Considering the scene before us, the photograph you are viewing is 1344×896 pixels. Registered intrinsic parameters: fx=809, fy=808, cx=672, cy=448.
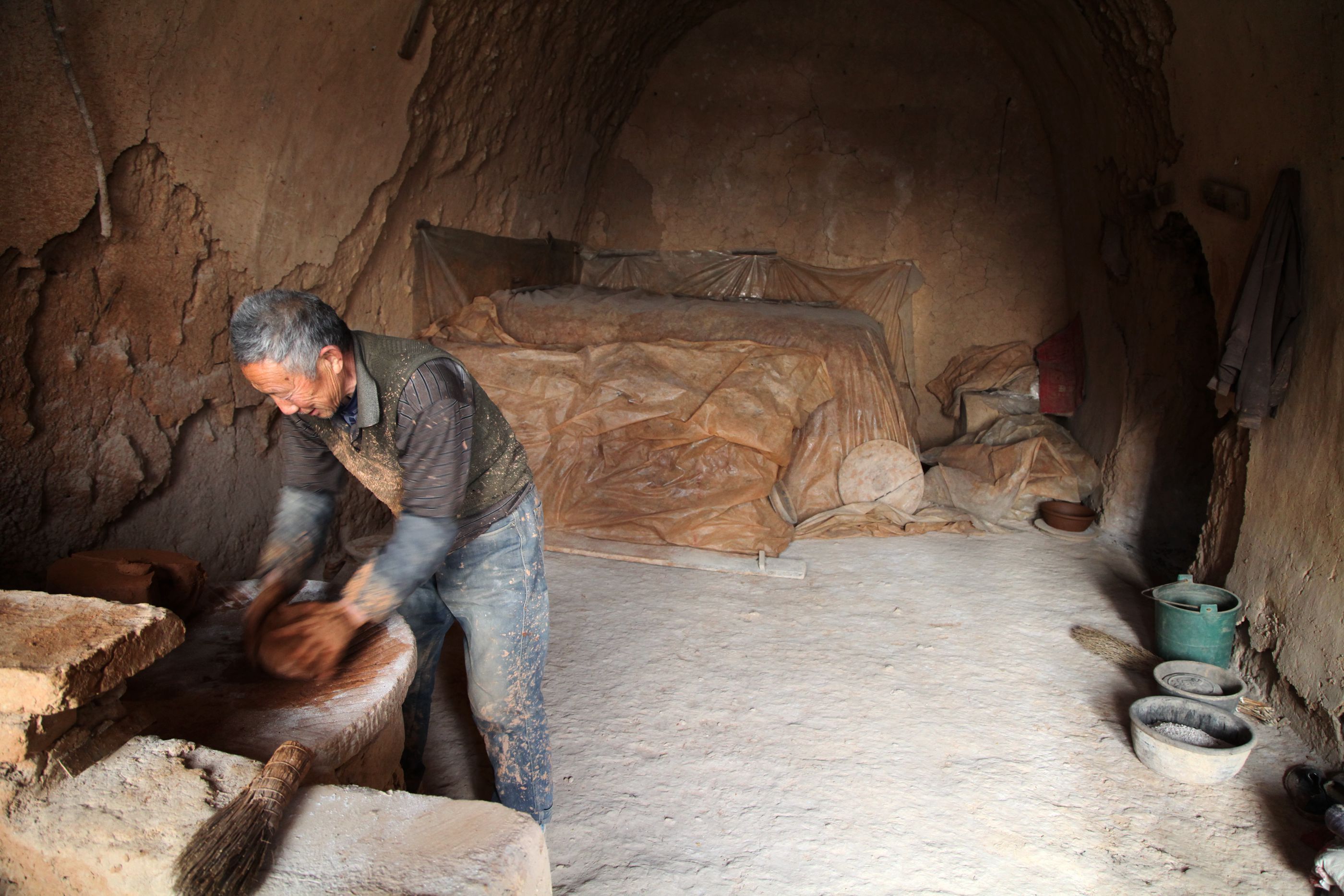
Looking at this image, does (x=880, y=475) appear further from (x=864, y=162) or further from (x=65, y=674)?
(x=65, y=674)

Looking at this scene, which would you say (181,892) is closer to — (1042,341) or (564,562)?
(564,562)

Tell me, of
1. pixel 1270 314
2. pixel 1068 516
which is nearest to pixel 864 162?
pixel 1068 516

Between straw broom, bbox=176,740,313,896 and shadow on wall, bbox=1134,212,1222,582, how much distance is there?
441 cm

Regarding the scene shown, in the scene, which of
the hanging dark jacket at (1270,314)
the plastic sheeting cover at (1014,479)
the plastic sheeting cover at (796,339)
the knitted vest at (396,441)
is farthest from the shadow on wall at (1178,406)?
the knitted vest at (396,441)

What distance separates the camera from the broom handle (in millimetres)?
1315

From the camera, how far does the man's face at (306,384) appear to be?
1.57m

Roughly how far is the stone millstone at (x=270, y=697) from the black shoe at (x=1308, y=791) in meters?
2.64

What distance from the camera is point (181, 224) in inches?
115

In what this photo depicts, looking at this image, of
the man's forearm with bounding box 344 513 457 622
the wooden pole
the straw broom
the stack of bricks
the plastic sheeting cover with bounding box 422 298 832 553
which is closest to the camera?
the straw broom

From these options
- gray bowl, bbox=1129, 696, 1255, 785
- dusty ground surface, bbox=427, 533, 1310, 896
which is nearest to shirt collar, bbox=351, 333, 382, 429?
dusty ground surface, bbox=427, 533, 1310, 896

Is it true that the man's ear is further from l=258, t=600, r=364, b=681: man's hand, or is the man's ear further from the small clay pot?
the small clay pot

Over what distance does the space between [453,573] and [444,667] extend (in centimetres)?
136

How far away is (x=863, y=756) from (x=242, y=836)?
1959mm

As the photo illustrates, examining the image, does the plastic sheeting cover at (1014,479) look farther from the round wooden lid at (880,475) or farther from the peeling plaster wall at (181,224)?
the peeling plaster wall at (181,224)
